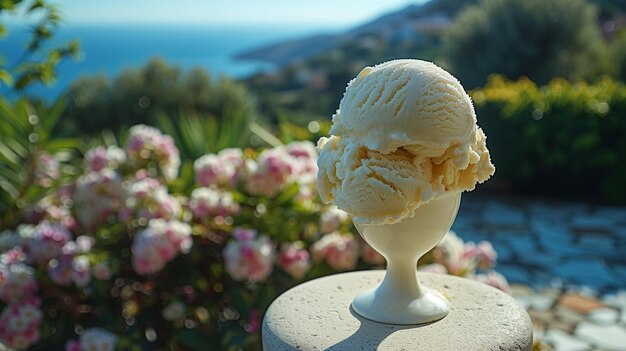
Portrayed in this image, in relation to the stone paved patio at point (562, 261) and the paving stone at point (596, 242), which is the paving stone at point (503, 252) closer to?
the stone paved patio at point (562, 261)

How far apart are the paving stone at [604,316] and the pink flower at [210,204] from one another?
2.49 m

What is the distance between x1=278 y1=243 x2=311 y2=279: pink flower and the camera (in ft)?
9.18

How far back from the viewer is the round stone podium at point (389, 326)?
5.06 ft

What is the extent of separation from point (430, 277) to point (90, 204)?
173 centimetres

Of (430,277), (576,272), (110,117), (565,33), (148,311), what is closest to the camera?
(430,277)

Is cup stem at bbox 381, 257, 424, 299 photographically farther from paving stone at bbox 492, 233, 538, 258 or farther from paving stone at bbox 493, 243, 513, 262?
paving stone at bbox 492, 233, 538, 258

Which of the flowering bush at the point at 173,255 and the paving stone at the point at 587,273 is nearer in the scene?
the flowering bush at the point at 173,255

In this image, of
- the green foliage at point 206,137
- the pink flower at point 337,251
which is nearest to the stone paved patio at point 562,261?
the pink flower at point 337,251

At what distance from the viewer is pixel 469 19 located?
40.5ft

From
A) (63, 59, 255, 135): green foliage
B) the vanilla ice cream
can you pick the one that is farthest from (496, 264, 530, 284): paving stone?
(63, 59, 255, 135): green foliage

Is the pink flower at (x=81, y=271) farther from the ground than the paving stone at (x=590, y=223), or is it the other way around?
the pink flower at (x=81, y=271)

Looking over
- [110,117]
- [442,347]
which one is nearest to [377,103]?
[442,347]

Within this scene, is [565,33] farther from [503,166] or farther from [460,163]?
[460,163]

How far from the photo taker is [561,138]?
7.16 m
